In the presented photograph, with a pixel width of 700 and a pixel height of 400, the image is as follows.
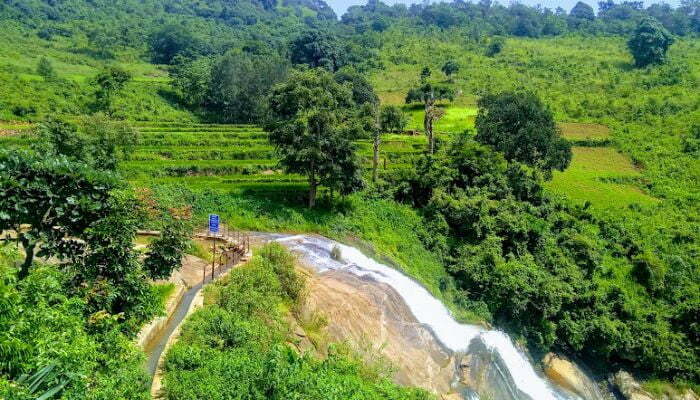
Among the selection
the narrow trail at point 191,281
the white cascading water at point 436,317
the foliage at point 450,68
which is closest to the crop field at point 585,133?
the foliage at point 450,68

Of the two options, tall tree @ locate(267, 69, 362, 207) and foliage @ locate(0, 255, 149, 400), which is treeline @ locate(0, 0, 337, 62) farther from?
foliage @ locate(0, 255, 149, 400)

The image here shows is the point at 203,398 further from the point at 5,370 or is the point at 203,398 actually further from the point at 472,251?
the point at 472,251

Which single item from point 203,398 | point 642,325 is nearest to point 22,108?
point 203,398

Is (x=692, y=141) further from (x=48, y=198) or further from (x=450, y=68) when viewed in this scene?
(x=48, y=198)

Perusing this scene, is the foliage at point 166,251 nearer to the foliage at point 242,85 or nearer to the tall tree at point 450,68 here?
the foliage at point 242,85

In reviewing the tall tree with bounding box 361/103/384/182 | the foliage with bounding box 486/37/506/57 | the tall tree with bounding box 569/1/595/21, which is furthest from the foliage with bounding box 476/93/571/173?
the tall tree with bounding box 569/1/595/21

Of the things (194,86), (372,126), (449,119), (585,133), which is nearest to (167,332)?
(372,126)

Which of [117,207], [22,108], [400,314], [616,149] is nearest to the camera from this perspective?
[117,207]
